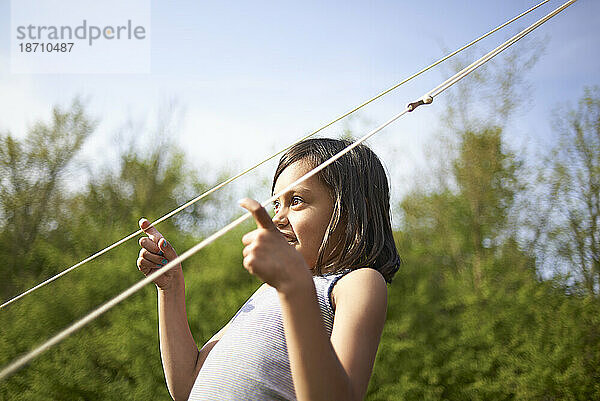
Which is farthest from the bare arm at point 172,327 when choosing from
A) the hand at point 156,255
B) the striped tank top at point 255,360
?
the striped tank top at point 255,360

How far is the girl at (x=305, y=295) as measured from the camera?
0.60 m

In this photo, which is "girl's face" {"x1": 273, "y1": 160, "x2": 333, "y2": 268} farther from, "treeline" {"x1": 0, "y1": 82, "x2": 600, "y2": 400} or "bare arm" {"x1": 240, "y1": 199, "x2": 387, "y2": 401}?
"treeline" {"x1": 0, "y1": 82, "x2": 600, "y2": 400}

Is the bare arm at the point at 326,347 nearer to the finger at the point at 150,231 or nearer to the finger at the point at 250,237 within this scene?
the finger at the point at 250,237

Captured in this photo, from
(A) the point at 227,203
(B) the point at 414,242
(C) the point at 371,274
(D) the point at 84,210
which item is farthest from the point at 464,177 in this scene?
(C) the point at 371,274

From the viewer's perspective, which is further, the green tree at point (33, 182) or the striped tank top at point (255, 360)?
the green tree at point (33, 182)

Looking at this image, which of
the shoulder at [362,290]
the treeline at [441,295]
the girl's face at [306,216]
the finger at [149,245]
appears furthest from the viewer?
the treeline at [441,295]

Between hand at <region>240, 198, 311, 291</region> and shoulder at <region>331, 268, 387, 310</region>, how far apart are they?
6.7 inches

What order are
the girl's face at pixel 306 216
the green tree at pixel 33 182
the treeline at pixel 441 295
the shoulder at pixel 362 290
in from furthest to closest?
1. the green tree at pixel 33 182
2. the treeline at pixel 441 295
3. the girl's face at pixel 306 216
4. the shoulder at pixel 362 290

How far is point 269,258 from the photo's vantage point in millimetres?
594

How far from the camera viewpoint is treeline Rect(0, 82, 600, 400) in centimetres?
338

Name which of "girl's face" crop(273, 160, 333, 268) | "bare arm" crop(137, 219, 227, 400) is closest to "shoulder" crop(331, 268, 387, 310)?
"girl's face" crop(273, 160, 333, 268)

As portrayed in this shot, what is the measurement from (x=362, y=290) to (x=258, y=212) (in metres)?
0.24

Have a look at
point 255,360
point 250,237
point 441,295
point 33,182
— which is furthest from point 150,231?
point 33,182

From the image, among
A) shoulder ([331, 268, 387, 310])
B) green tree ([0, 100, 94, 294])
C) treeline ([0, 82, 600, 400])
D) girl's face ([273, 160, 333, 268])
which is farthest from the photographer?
green tree ([0, 100, 94, 294])
